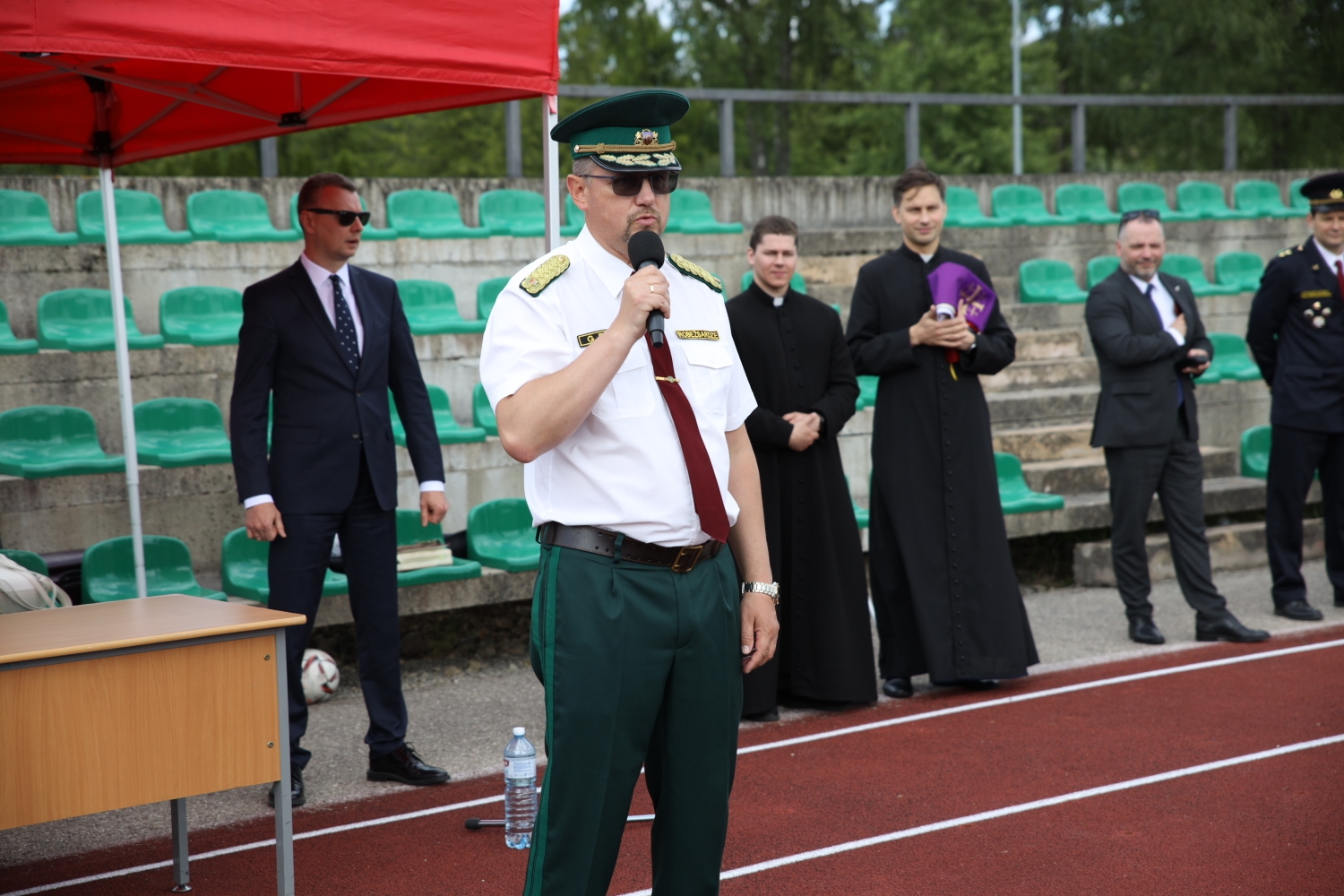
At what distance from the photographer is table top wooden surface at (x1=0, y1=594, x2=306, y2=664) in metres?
3.35

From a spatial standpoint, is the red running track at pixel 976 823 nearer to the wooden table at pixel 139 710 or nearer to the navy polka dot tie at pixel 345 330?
the wooden table at pixel 139 710

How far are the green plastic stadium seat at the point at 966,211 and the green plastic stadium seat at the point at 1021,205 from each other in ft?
0.55

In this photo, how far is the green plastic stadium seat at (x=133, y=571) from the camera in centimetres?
591

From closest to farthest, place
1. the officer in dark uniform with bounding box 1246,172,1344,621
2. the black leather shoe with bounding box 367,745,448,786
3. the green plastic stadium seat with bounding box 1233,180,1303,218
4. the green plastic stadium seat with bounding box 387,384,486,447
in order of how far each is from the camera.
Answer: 1. the black leather shoe with bounding box 367,745,448,786
2. the officer in dark uniform with bounding box 1246,172,1344,621
3. the green plastic stadium seat with bounding box 387,384,486,447
4. the green plastic stadium seat with bounding box 1233,180,1303,218

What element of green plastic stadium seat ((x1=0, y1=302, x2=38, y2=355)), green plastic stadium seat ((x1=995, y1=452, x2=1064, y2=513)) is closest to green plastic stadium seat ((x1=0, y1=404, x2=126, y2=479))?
green plastic stadium seat ((x1=0, y1=302, x2=38, y2=355))

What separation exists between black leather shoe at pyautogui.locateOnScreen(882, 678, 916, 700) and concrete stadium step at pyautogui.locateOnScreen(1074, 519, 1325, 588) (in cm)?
276

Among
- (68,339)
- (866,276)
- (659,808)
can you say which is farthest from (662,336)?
(68,339)

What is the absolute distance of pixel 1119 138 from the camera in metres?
24.6

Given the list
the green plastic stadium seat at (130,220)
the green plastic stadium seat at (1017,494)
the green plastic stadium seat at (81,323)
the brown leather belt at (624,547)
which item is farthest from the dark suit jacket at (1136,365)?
the green plastic stadium seat at (130,220)

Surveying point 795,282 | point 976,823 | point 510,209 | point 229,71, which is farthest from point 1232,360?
point 229,71

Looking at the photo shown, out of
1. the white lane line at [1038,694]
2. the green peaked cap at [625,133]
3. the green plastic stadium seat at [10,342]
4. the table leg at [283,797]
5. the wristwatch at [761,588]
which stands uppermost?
the green peaked cap at [625,133]

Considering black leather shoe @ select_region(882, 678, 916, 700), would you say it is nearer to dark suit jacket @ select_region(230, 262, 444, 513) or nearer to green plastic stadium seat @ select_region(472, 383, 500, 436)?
dark suit jacket @ select_region(230, 262, 444, 513)

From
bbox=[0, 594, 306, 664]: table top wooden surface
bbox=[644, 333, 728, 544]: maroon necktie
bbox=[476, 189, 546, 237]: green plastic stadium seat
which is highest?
bbox=[476, 189, 546, 237]: green plastic stadium seat

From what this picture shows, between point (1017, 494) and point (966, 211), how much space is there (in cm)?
492
